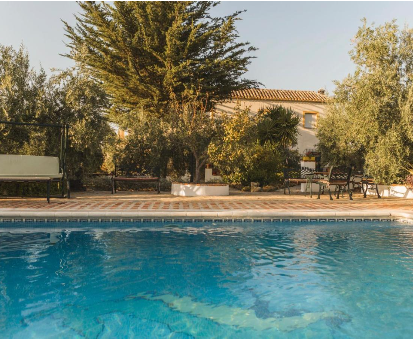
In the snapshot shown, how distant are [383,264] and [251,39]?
18.0 metres

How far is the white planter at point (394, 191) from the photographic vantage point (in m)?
13.9

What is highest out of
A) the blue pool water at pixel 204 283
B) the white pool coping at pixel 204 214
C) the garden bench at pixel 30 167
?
the garden bench at pixel 30 167

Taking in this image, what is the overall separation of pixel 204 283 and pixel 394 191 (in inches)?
472

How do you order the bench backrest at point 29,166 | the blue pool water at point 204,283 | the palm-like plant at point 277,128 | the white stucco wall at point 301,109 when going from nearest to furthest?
the blue pool water at point 204,283 → the bench backrest at point 29,166 → the palm-like plant at point 277,128 → the white stucco wall at point 301,109

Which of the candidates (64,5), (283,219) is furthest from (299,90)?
(283,219)

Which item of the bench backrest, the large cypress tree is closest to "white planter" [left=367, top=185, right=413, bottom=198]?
the large cypress tree

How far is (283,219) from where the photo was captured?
9141 mm

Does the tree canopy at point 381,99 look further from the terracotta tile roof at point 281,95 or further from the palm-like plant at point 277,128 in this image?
the terracotta tile roof at point 281,95

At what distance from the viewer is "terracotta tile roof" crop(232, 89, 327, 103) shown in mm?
32312

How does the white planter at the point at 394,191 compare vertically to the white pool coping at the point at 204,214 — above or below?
above

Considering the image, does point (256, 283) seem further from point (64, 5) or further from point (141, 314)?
point (64, 5)

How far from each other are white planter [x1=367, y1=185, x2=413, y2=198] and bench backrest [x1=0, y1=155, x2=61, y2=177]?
12401 mm

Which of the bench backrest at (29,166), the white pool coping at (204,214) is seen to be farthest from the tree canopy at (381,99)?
the bench backrest at (29,166)

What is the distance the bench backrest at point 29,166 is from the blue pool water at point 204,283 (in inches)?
157
